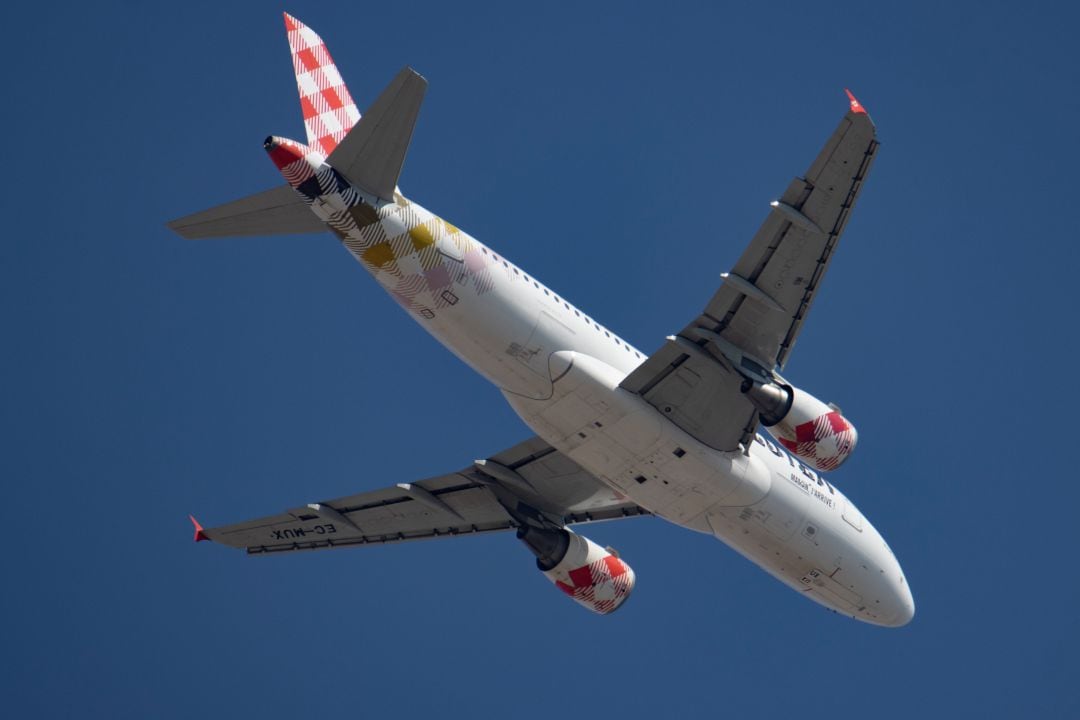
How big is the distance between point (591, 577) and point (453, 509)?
367 cm

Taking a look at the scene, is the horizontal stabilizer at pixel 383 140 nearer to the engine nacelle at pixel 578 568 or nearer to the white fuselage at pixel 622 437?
the white fuselage at pixel 622 437

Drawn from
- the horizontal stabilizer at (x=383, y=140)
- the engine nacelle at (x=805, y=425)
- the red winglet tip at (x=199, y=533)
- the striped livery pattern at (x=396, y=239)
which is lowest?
the red winglet tip at (x=199, y=533)

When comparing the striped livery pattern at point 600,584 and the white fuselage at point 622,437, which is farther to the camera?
the striped livery pattern at point 600,584

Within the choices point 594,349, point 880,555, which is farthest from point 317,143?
point 880,555

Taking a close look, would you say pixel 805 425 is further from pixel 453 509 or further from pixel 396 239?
pixel 453 509

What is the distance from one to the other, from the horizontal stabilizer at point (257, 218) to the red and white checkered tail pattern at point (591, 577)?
33.1 ft

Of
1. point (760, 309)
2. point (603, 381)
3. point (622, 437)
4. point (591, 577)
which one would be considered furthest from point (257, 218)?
point (591, 577)

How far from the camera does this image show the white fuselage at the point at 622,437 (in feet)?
87.6

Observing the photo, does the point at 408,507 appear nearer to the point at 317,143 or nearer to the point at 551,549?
the point at 551,549

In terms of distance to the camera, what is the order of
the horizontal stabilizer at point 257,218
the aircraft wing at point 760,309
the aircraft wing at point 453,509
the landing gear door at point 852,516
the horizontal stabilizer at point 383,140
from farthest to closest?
1. the aircraft wing at point 453,509
2. the landing gear door at point 852,516
3. the horizontal stabilizer at point 257,218
4. the aircraft wing at point 760,309
5. the horizontal stabilizer at point 383,140

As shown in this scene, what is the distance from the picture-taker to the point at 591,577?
33.0 meters

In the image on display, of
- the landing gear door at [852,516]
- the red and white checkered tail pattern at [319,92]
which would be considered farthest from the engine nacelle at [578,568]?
the red and white checkered tail pattern at [319,92]

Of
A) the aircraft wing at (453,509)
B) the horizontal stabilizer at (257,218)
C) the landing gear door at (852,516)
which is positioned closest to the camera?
the horizontal stabilizer at (257,218)

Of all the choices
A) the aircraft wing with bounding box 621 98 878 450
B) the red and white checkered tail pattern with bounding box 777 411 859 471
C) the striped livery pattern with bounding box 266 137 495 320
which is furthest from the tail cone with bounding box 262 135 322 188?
the red and white checkered tail pattern with bounding box 777 411 859 471
